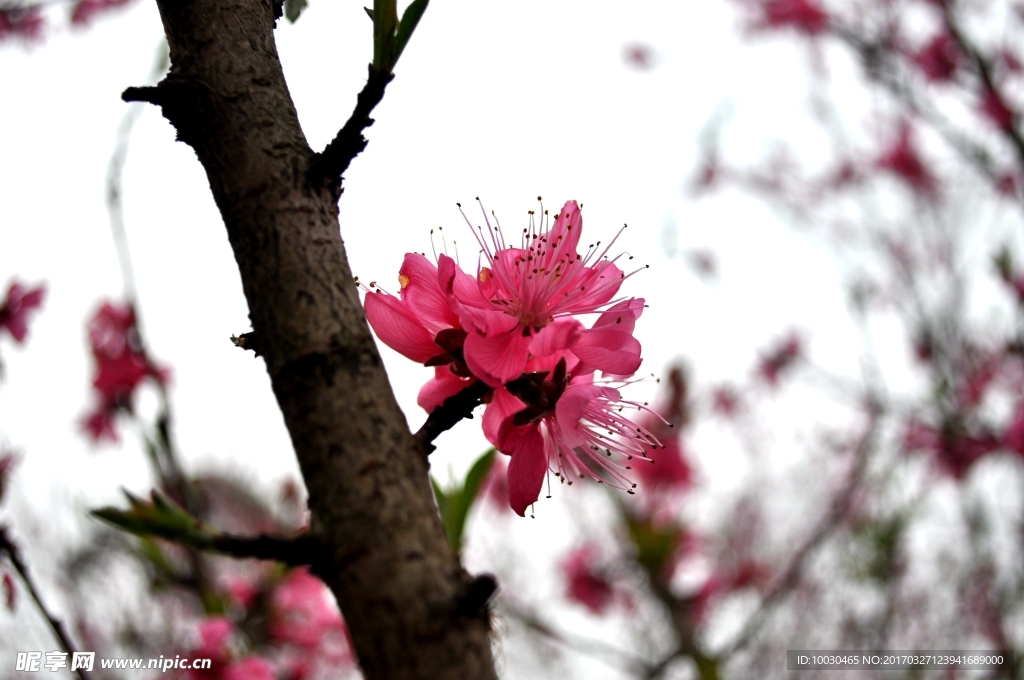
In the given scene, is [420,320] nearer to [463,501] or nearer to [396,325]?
[396,325]

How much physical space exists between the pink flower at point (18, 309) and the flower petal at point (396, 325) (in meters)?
1.89

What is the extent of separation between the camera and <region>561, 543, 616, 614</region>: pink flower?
5.53 meters

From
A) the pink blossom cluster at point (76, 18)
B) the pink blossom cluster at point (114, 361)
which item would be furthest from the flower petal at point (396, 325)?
the pink blossom cluster at point (76, 18)

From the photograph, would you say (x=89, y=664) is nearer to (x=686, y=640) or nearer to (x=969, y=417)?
(x=686, y=640)

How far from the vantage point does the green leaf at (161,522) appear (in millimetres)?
759

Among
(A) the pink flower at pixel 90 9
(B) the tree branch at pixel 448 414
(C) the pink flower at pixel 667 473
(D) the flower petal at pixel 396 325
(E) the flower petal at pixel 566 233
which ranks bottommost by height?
(C) the pink flower at pixel 667 473

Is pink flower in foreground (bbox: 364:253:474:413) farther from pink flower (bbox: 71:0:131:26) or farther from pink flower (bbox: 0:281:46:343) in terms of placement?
pink flower (bbox: 71:0:131:26)

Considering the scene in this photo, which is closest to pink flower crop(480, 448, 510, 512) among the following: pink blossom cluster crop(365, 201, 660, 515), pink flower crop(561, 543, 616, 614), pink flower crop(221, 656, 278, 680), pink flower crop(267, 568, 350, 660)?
pink flower crop(561, 543, 616, 614)

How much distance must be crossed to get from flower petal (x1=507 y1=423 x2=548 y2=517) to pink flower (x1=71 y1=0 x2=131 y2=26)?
5073 millimetres

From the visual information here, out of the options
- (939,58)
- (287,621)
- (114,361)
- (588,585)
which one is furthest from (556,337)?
(939,58)

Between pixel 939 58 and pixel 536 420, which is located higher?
pixel 939 58

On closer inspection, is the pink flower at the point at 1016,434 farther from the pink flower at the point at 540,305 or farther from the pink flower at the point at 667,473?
the pink flower at the point at 540,305

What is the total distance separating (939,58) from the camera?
211 inches

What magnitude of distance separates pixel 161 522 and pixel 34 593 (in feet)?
2.33
